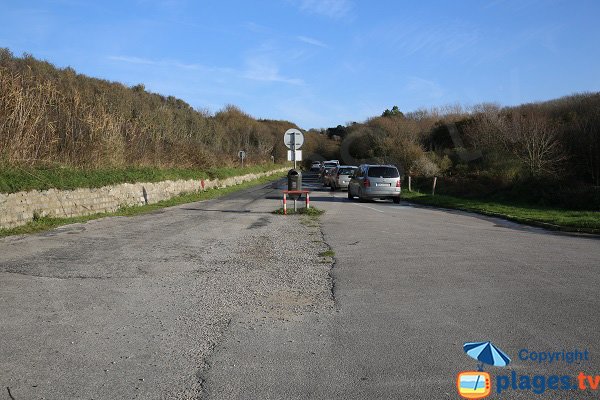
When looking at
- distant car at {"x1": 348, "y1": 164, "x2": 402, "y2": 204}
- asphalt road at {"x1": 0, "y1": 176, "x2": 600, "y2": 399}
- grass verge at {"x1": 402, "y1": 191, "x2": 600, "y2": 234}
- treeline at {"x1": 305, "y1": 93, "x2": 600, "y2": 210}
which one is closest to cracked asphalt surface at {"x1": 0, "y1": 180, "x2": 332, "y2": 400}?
asphalt road at {"x1": 0, "y1": 176, "x2": 600, "y2": 399}

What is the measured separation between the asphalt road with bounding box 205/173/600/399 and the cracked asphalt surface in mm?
411

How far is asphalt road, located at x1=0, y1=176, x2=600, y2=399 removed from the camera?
13.9 feet

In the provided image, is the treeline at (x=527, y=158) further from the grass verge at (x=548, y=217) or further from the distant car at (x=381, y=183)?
the distant car at (x=381, y=183)

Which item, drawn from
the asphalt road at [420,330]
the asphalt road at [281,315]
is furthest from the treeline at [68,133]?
the asphalt road at [420,330]

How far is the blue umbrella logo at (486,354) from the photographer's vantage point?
4.62 metres

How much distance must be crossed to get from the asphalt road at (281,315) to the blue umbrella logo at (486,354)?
0.08 metres

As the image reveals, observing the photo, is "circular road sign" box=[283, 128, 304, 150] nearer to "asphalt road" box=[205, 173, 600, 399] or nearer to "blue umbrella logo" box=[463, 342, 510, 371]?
"asphalt road" box=[205, 173, 600, 399]

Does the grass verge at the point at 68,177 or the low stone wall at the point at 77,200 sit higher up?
the grass verge at the point at 68,177

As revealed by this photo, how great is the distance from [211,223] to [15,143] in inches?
234

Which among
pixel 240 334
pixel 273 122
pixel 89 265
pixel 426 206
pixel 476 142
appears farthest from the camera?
pixel 273 122

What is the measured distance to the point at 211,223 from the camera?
50.1 feet

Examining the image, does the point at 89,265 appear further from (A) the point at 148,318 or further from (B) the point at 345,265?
(B) the point at 345,265

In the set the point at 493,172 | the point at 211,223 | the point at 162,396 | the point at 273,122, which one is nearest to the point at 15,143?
the point at 211,223

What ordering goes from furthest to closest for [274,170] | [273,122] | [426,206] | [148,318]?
[273,122], [274,170], [426,206], [148,318]
